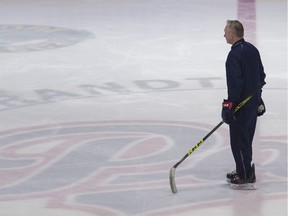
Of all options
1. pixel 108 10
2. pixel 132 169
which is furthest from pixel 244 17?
pixel 132 169

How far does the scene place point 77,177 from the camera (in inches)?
228

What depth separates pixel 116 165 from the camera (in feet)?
19.8

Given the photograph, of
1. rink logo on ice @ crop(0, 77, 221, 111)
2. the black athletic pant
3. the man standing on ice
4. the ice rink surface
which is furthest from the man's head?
rink logo on ice @ crop(0, 77, 221, 111)

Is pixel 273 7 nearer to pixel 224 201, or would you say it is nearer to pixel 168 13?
pixel 168 13

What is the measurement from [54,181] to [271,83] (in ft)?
11.6

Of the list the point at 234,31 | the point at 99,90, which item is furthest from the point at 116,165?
the point at 99,90

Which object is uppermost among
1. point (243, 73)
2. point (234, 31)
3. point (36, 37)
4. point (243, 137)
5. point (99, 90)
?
point (234, 31)

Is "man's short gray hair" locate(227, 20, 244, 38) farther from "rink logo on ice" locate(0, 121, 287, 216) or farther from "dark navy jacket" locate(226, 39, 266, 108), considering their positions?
"rink logo on ice" locate(0, 121, 287, 216)

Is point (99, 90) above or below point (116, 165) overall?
below

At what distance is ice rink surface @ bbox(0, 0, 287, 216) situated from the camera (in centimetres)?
536

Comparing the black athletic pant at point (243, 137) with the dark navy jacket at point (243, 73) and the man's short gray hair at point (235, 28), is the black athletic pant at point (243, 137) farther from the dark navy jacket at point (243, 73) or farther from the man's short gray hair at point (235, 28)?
the man's short gray hair at point (235, 28)

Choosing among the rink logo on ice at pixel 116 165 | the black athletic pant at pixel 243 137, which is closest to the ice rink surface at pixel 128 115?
the rink logo on ice at pixel 116 165

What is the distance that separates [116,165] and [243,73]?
1.17 m

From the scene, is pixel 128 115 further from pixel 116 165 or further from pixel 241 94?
pixel 241 94
